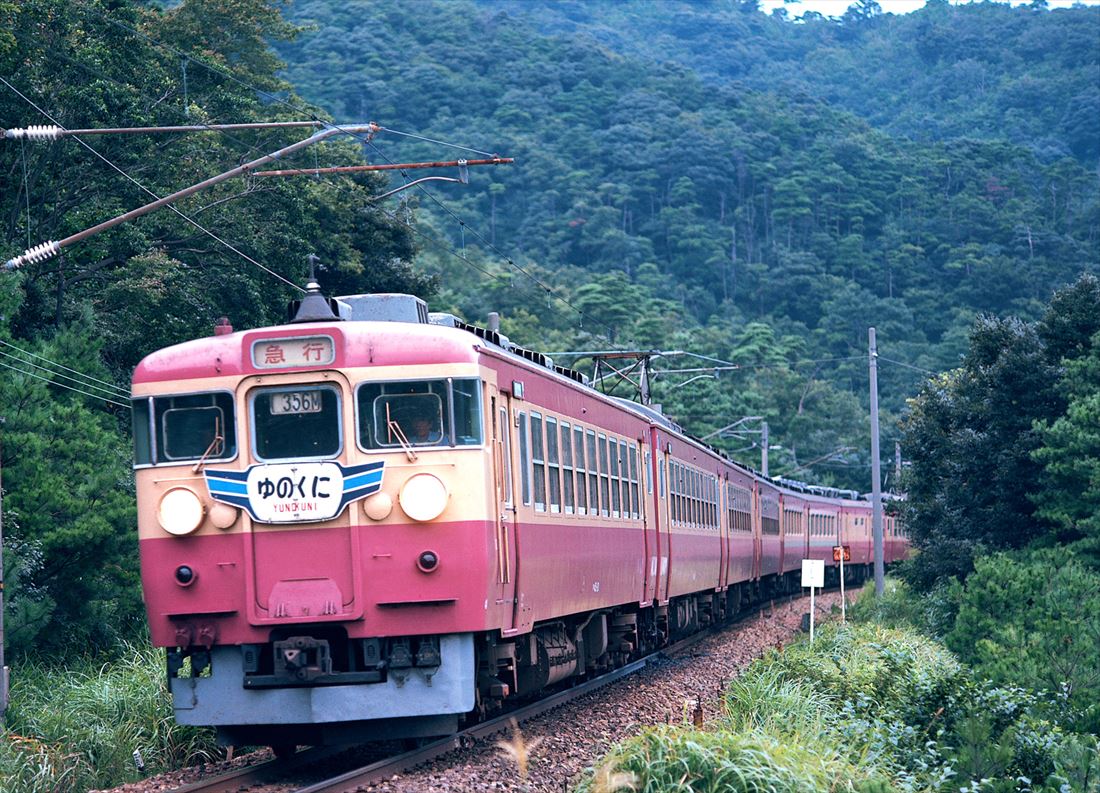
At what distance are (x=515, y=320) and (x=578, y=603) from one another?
5151 cm

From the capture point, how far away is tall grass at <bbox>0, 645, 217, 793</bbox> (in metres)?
10.7

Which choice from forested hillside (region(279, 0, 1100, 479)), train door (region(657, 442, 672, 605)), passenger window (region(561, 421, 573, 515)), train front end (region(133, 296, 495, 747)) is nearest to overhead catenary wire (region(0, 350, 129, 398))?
train door (region(657, 442, 672, 605))

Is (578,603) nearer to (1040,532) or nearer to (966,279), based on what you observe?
(1040,532)

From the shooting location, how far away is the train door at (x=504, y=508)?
10656 millimetres

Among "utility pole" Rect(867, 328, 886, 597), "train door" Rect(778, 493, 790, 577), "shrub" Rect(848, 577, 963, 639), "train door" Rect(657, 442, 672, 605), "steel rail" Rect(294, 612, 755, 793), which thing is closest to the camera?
"steel rail" Rect(294, 612, 755, 793)

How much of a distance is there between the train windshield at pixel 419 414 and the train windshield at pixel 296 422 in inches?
8.4

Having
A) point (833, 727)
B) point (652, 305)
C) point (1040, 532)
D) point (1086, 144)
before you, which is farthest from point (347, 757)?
point (1086, 144)

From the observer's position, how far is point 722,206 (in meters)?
102

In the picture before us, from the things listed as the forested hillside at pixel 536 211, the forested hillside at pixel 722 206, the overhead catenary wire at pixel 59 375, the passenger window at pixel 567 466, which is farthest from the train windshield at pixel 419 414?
the forested hillside at pixel 722 206

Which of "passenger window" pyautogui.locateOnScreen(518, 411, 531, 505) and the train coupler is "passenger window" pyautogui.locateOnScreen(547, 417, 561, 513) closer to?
"passenger window" pyautogui.locateOnScreen(518, 411, 531, 505)

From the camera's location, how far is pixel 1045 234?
96.6 m

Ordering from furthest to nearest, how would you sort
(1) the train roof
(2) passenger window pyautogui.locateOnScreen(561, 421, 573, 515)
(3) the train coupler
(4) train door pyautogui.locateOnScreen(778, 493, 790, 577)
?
(4) train door pyautogui.locateOnScreen(778, 493, 790, 577) → (2) passenger window pyautogui.locateOnScreen(561, 421, 573, 515) → (1) the train roof → (3) the train coupler

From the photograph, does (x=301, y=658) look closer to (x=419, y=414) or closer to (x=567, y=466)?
(x=419, y=414)

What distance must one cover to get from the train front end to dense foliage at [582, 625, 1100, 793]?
5.83 feet
